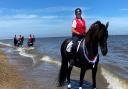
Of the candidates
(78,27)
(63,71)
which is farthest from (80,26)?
(63,71)

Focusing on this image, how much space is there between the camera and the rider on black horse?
407 inches

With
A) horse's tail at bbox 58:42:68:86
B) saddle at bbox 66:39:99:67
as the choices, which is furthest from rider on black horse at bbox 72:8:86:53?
horse's tail at bbox 58:42:68:86

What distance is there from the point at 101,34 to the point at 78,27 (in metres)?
1.31

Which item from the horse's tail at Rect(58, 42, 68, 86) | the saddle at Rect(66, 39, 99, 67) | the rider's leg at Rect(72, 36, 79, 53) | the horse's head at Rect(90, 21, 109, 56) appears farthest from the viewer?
the horse's tail at Rect(58, 42, 68, 86)

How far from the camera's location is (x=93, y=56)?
9.65 metres

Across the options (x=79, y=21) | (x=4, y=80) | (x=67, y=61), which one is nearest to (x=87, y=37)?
(x=79, y=21)

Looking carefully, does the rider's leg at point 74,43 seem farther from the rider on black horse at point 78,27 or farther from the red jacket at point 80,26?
the red jacket at point 80,26

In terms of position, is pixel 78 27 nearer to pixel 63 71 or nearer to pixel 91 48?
pixel 91 48

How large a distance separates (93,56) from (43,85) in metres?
2.94

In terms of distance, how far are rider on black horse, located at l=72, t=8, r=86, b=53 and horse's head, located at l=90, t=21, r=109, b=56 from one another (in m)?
0.90

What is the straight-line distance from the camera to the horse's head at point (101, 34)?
29.9ft

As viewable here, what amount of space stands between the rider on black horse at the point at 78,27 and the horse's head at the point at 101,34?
899mm

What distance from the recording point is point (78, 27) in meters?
10.3

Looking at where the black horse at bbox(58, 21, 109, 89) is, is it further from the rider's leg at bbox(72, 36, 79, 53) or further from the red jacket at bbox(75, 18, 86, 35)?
the red jacket at bbox(75, 18, 86, 35)
